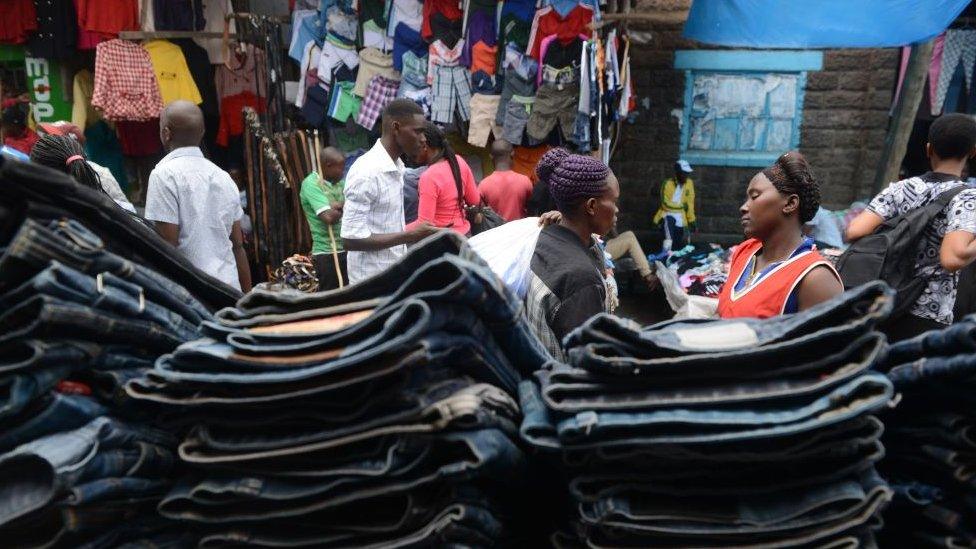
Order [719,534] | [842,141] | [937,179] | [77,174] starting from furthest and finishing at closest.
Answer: [842,141] < [77,174] < [937,179] < [719,534]

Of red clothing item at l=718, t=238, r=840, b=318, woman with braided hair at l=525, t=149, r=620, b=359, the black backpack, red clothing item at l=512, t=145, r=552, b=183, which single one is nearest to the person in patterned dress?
the black backpack

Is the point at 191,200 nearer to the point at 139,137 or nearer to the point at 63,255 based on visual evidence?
the point at 63,255

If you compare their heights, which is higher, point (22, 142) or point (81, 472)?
point (22, 142)

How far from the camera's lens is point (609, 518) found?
3.91ft

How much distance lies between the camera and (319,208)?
20.7ft

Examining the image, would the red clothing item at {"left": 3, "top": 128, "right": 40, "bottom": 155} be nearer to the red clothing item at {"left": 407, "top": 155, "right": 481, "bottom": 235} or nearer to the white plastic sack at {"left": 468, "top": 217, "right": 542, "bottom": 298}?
the red clothing item at {"left": 407, "top": 155, "right": 481, "bottom": 235}

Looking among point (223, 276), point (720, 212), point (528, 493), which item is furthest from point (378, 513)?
point (720, 212)

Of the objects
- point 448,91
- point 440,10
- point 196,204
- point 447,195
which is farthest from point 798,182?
point 440,10

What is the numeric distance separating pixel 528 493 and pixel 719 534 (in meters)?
0.38

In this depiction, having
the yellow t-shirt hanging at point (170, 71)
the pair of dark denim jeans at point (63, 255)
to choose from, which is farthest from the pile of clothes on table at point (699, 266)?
the pair of dark denim jeans at point (63, 255)

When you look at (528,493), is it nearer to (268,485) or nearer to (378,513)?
(378,513)

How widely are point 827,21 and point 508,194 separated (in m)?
2.96

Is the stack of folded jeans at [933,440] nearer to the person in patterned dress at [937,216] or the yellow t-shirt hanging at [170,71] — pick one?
the person in patterned dress at [937,216]

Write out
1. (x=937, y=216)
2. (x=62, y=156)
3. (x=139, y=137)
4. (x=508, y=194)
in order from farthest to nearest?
(x=139, y=137) → (x=508, y=194) → (x=62, y=156) → (x=937, y=216)
